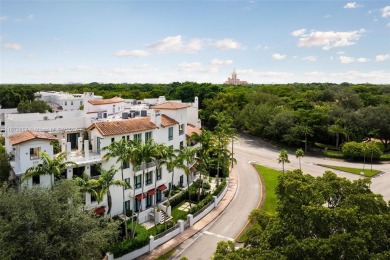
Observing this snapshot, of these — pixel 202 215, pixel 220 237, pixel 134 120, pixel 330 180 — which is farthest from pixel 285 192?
pixel 134 120

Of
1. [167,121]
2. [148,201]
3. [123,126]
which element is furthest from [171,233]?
[167,121]

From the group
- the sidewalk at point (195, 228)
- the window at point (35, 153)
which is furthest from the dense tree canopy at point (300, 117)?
the window at point (35, 153)

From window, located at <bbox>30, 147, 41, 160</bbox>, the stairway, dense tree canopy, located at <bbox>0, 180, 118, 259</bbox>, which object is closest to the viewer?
dense tree canopy, located at <bbox>0, 180, 118, 259</bbox>

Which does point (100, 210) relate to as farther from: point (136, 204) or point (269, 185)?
point (269, 185)

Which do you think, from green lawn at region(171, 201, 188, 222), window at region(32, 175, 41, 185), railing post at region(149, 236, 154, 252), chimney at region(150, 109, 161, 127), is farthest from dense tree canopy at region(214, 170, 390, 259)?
chimney at region(150, 109, 161, 127)

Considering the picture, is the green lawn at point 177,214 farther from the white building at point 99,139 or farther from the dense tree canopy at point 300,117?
the dense tree canopy at point 300,117

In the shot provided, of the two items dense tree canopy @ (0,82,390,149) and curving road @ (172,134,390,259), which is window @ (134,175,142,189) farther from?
dense tree canopy @ (0,82,390,149)
